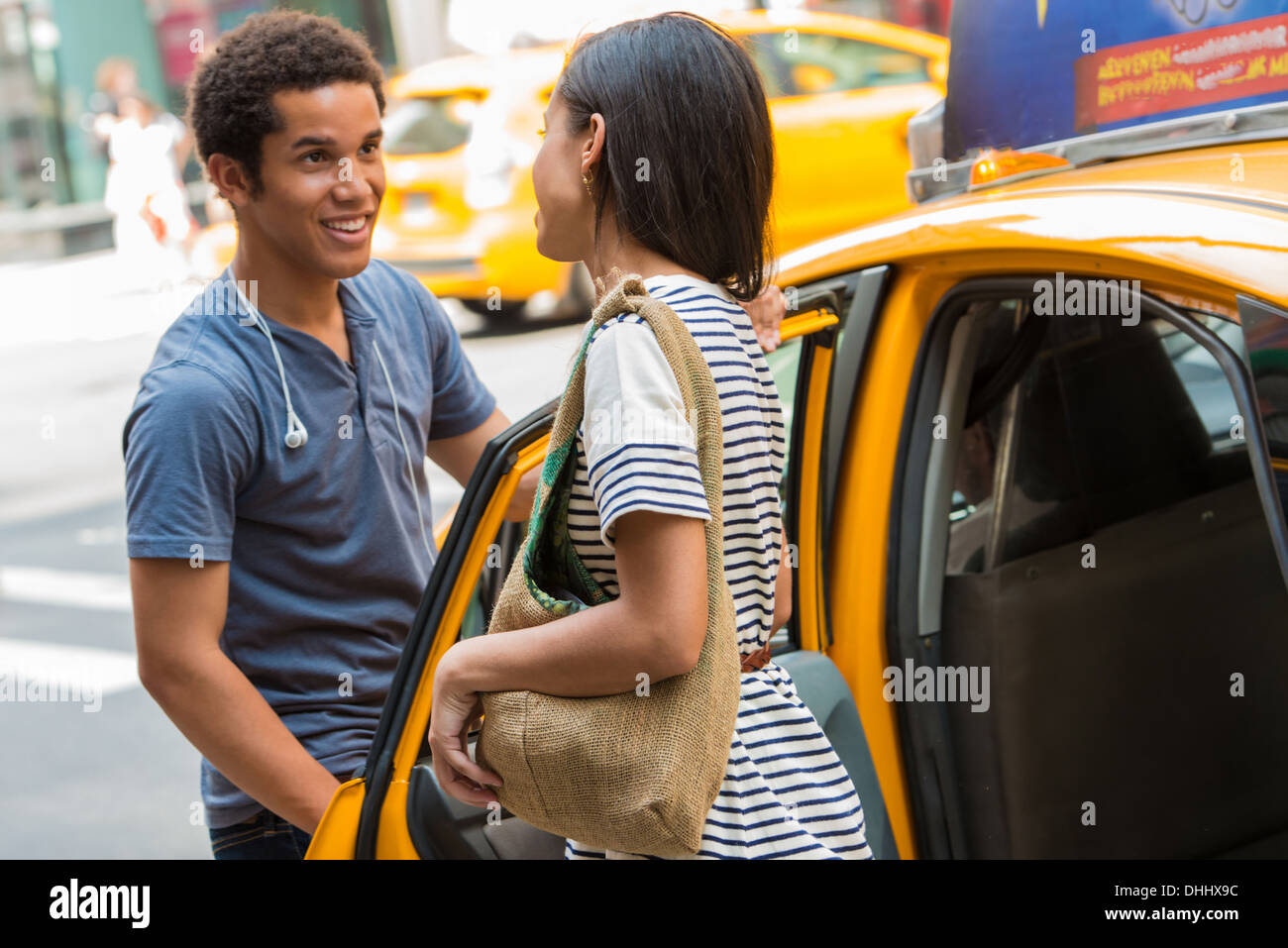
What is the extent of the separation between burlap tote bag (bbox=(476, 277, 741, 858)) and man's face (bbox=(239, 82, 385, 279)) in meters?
0.79

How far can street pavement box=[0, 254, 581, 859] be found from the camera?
15.5ft

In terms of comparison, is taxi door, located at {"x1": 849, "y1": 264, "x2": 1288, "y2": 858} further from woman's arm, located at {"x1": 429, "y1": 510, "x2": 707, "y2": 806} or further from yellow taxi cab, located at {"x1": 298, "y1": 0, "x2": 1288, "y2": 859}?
woman's arm, located at {"x1": 429, "y1": 510, "x2": 707, "y2": 806}

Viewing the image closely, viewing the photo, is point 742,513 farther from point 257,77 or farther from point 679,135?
point 257,77

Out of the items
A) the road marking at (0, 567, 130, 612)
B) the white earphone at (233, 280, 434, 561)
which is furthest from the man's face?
the road marking at (0, 567, 130, 612)

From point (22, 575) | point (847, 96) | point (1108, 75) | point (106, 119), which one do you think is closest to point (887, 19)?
point (847, 96)

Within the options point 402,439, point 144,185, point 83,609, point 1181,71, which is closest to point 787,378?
point 402,439

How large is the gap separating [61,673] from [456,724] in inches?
188

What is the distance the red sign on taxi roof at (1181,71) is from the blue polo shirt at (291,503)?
118cm

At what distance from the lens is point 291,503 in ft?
6.79

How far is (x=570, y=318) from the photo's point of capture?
10.8m

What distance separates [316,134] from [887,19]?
15.5 metres

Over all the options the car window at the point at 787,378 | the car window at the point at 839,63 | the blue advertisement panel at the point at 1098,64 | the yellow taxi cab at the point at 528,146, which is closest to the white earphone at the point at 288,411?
the car window at the point at 787,378

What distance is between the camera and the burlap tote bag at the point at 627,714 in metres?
1.44
